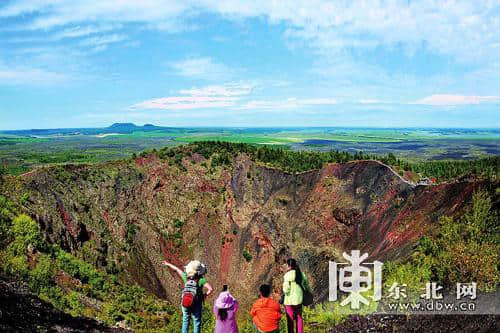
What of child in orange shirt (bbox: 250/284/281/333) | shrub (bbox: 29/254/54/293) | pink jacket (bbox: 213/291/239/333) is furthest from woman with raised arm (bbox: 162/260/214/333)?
shrub (bbox: 29/254/54/293)

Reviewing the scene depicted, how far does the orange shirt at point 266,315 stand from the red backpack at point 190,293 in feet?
5.64

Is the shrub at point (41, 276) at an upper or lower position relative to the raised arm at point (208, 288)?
lower

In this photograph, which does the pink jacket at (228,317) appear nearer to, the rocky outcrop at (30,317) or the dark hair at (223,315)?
the dark hair at (223,315)

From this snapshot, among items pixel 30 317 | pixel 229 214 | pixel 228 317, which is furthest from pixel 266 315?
pixel 229 214

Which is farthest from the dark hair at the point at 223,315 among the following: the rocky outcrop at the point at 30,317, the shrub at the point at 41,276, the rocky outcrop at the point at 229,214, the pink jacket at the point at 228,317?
the rocky outcrop at the point at 229,214

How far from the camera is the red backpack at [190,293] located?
1049cm

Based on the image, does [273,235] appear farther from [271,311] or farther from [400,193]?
[271,311]

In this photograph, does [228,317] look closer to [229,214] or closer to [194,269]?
[194,269]

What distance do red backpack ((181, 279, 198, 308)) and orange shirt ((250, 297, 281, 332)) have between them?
5.64 feet

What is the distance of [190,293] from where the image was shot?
34.8ft

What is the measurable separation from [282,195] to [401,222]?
2429cm

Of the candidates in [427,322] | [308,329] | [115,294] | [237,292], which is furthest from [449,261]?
[237,292]

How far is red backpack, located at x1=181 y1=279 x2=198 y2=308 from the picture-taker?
1049 cm

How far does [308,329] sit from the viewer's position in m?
18.0
